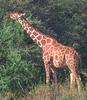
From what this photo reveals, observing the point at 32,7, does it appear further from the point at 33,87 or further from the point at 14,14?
the point at 33,87

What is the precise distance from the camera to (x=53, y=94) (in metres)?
14.0

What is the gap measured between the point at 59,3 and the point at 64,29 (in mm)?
1270

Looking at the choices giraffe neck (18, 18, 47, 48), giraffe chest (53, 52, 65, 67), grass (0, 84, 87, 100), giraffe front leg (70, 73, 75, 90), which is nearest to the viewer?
grass (0, 84, 87, 100)

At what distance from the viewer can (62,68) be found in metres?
15.8

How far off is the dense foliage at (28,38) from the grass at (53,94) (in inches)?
19.7

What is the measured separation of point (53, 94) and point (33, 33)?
2.76 meters

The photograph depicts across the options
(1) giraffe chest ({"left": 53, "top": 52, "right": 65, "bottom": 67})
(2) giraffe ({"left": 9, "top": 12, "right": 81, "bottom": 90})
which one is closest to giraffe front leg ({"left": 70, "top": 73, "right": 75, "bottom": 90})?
(2) giraffe ({"left": 9, "top": 12, "right": 81, "bottom": 90})

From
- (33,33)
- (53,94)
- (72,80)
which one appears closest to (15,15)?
(33,33)

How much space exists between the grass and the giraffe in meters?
0.47

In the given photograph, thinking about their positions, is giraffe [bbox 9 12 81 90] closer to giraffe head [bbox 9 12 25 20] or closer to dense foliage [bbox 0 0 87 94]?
giraffe head [bbox 9 12 25 20]

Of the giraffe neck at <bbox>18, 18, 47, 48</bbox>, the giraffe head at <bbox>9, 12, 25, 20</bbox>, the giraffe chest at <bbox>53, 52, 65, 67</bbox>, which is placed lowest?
the giraffe chest at <bbox>53, 52, 65, 67</bbox>

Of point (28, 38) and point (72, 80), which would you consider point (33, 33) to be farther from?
point (72, 80)

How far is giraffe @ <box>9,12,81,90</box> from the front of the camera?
15.3m

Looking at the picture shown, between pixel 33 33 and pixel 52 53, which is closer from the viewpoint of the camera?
pixel 52 53
